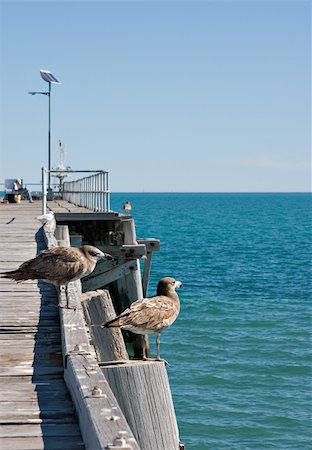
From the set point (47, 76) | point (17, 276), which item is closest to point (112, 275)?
point (17, 276)

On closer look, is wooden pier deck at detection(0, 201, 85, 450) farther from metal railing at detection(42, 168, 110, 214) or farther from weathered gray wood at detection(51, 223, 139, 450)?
metal railing at detection(42, 168, 110, 214)

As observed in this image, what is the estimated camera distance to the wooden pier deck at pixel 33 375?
16.5 ft

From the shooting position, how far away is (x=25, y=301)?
9.80 m

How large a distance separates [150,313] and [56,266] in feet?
3.75

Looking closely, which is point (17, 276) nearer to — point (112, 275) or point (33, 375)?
point (33, 375)

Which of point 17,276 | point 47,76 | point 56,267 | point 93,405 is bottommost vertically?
point 93,405

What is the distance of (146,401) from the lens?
22.9 feet

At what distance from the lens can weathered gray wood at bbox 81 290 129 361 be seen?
993cm

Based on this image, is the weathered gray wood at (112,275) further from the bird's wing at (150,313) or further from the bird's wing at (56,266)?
the bird's wing at (150,313)

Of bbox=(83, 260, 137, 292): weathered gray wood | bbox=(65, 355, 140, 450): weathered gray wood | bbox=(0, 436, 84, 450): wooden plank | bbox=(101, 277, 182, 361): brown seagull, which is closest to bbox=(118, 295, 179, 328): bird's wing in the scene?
bbox=(101, 277, 182, 361): brown seagull

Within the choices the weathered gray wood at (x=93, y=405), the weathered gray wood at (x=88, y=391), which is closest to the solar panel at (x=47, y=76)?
the weathered gray wood at (x=88, y=391)

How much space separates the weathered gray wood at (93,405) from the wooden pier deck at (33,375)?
5.0 inches

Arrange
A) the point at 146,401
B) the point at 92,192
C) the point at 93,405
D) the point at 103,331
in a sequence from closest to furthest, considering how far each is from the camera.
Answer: the point at 93,405
the point at 146,401
the point at 103,331
the point at 92,192

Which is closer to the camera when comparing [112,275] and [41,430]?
[41,430]
